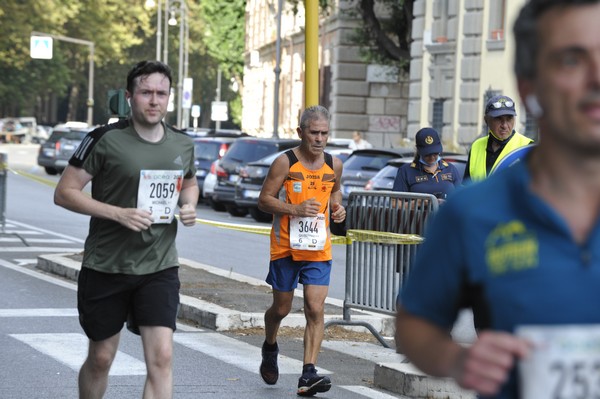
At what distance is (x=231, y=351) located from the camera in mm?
11398

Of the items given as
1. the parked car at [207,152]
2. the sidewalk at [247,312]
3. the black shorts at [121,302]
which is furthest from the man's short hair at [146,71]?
the parked car at [207,152]

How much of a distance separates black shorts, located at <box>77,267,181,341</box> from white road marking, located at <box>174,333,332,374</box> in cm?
346

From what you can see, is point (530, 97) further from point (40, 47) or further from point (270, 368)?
point (40, 47)

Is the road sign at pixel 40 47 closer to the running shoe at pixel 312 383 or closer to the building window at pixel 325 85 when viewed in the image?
the building window at pixel 325 85

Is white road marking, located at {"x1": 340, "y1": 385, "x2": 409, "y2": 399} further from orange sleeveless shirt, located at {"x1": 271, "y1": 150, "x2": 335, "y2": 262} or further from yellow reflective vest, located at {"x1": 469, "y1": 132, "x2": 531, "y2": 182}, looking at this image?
yellow reflective vest, located at {"x1": 469, "y1": 132, "x2": 531, "y2": 182}

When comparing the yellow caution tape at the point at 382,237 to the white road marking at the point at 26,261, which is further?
the white road marking at the point at 26,261

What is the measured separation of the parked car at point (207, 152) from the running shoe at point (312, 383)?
26.8 meters

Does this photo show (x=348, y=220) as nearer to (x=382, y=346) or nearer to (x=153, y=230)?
(x=382, y=346)

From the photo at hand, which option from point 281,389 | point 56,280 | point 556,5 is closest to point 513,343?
point 556,5

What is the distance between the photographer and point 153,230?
7062mm

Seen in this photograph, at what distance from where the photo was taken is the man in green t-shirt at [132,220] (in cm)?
689

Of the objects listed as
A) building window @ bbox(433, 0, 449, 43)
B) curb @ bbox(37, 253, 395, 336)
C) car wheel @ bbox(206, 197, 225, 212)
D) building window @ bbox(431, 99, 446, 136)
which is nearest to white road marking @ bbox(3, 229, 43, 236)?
curb @ bbox(37, 253, 395, 336)

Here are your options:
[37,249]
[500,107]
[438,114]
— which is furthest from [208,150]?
[500,107]

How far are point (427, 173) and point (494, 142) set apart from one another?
2007 mm
